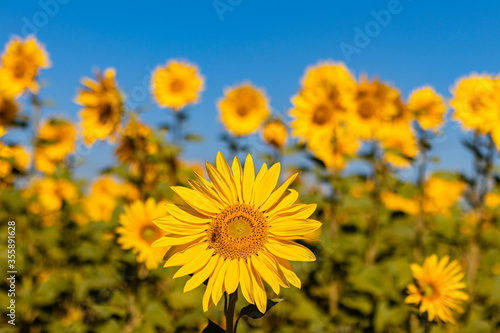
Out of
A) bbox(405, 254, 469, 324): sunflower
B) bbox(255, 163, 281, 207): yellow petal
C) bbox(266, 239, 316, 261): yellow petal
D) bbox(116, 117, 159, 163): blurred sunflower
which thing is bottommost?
bbox(405, 254, 469, 324): sunflower

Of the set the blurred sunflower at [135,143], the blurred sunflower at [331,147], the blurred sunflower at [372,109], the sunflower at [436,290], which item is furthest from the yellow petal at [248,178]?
the blurred sunflower at [372,109]

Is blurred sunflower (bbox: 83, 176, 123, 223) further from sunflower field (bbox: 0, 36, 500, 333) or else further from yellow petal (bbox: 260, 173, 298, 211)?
yellow petal (bbox: 260, 173, 298, 211)

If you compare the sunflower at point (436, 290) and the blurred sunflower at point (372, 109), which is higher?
the blurred sunflower at point (372, 109)

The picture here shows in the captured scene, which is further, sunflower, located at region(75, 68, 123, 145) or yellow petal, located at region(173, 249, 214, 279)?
sunflower, located at region(75, 68, 123, 145)

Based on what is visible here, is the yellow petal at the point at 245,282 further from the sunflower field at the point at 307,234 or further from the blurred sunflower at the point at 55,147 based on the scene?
the blurred sunflower at the point at 55,147

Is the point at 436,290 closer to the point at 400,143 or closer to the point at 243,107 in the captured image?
the point at 400,143

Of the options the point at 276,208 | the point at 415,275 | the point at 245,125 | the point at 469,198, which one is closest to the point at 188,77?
the point at 245,125

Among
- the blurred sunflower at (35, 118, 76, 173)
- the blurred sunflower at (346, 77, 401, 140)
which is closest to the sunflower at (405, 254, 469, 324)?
the blurred sunflower at (346, 77, 401, 140)
